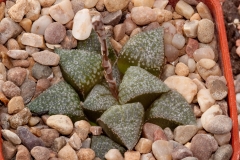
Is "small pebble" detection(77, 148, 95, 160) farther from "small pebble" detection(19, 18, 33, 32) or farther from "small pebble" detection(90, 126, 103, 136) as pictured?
"small pebble" detection(19, 18, 33, 32)

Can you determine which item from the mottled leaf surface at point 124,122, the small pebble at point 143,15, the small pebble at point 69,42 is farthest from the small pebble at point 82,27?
the mottled leaf surface at point 124,122

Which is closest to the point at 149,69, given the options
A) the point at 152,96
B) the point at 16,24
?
the point at 152,96

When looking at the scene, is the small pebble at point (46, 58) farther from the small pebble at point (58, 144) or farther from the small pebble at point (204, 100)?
the small pebble at point (204, 100)

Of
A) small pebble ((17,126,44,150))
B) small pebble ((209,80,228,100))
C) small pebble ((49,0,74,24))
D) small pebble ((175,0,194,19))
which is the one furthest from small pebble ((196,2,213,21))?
small pebble ((17,126,44,150))

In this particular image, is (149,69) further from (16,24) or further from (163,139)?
(16,24)

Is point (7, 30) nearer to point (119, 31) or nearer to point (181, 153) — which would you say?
point (119, 31)

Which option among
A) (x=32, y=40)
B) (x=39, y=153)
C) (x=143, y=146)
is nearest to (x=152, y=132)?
(x=143, y=146)
